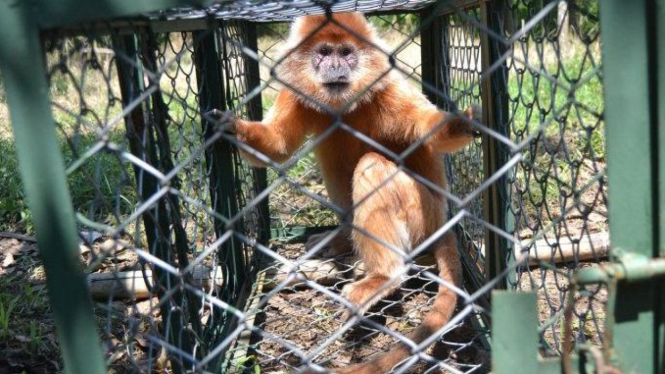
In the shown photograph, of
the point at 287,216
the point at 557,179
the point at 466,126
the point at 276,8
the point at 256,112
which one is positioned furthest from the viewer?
the point at 287,216

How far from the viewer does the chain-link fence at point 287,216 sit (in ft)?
5.74

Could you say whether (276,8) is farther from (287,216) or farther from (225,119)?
(287,216)

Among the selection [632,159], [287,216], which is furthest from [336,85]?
[632,159]

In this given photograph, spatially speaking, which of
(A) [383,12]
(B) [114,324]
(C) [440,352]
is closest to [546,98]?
(A) [383,12]

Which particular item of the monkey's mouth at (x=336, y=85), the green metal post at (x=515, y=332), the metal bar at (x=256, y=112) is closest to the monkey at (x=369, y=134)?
the monkey's mouth at (x=336, y=85)

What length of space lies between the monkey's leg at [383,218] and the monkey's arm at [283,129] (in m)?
0.43

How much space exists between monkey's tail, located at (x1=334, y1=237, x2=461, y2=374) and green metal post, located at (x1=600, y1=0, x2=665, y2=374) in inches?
41.0

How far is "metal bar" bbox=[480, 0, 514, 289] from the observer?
249 cm

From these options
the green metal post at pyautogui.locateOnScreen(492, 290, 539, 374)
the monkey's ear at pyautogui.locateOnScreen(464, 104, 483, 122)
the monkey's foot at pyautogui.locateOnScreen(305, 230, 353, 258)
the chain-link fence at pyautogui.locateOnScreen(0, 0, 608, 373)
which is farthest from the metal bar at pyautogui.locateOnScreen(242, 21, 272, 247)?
the green metal post at pyautogui.locateOnScreen(492, 290, 539, 374)

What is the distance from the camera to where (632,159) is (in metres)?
1.32

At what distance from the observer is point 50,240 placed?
1351mm

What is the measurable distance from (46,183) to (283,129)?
2.15 meters

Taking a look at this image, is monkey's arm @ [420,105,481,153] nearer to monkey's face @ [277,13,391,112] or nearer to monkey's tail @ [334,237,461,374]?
monkey's face @ [277,13,391,112]

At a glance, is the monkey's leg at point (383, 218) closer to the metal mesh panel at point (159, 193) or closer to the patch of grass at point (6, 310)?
the metal mesh panel at point (159, 193)
